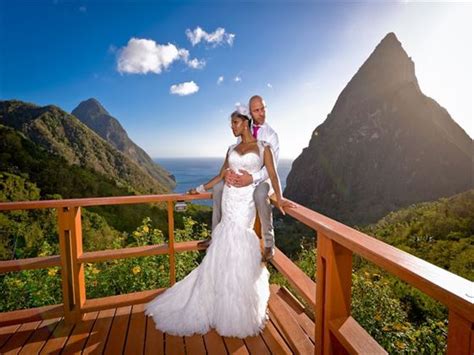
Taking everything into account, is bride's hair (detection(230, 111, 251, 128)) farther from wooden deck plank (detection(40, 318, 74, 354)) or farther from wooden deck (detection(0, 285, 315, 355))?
wooden deck plank (detection(40, 318, 74, 354))

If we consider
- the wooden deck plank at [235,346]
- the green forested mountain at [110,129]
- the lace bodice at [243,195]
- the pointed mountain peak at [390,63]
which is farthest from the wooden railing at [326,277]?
the pointed mountain peak at [390,63]

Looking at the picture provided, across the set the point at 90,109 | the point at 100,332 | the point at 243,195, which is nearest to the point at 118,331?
the point at 100,332

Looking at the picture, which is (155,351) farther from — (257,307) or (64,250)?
(64,250)

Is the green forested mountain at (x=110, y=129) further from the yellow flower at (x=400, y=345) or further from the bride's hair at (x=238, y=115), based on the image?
the yellow flower at (x=400, y=345)

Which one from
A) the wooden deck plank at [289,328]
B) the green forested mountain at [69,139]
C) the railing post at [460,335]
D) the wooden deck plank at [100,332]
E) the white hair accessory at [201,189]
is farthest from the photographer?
the green forested mountain at [69,139]

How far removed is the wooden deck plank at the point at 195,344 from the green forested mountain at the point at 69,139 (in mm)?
32408

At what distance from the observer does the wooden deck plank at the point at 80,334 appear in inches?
77.5

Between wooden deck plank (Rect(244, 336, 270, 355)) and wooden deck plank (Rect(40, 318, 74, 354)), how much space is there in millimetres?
1325

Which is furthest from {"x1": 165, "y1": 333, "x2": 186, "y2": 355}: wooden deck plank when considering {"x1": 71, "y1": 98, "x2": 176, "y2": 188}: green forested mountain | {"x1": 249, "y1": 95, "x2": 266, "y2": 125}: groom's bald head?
{"x1": 71, "y1": 98, "x2": 176, "y2": 188}: green forested mountain

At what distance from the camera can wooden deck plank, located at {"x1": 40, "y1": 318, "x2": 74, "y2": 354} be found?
76.9 inches

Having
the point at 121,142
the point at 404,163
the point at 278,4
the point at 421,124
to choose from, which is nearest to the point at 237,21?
the point at 278,4

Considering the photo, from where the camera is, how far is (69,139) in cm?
3634

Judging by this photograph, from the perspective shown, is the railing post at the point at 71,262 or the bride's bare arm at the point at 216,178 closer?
the railing post at the point at 71,262

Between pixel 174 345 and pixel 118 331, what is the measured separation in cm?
50
